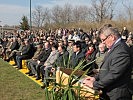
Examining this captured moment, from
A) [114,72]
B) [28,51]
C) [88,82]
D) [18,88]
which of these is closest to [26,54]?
[28,51]

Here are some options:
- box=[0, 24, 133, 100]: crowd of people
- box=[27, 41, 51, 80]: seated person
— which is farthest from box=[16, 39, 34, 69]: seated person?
box=[27, 41, 51, 80]: seated person

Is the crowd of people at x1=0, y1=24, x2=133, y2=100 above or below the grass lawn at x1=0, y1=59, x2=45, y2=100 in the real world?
above

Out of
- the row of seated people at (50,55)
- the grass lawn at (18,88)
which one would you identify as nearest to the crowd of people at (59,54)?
the row of seated people at (50,55)

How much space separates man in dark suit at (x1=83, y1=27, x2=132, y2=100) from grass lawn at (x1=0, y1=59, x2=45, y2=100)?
15.6ft

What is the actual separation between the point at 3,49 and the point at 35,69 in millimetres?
7959

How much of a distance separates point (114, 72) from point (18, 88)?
6.74 meters

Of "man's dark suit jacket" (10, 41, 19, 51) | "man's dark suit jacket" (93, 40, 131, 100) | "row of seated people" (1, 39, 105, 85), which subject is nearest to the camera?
"man's dark suit jacket" (93, 40, 131, 100)

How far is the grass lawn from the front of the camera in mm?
9242

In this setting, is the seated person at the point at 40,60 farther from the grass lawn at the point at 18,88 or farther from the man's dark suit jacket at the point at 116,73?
the man's dark suit jacket at the point at 116,73

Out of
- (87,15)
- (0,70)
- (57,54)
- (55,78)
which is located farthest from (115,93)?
(87,15)

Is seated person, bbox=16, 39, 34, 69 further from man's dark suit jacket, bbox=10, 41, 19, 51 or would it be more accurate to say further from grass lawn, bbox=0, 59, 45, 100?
man's dark suit jacket, bbox=10, 41, 19, 51

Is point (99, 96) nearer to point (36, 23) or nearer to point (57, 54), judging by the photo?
point (57, 54)

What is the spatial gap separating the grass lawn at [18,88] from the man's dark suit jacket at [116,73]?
15.8 feet

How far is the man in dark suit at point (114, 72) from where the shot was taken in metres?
4.24
